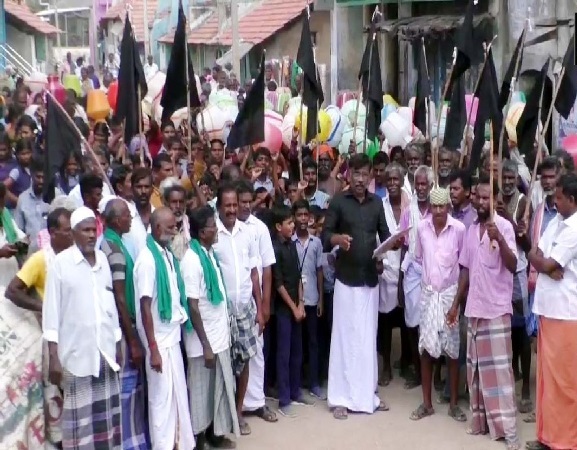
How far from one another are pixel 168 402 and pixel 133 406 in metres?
0.20

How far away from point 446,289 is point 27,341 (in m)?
2.68

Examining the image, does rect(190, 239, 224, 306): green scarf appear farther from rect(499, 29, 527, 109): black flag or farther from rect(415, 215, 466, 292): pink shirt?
rect(499, 29, 527, 109): black flag

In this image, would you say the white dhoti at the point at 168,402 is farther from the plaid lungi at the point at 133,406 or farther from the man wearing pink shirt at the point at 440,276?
the man wearing pink shirt at the point at 440,276

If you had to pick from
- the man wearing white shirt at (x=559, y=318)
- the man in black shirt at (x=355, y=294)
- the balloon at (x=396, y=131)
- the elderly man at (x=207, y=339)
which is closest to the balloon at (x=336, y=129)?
the balloon at (x=396, y=131)

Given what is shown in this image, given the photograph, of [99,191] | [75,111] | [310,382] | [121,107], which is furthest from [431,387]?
[75,111]

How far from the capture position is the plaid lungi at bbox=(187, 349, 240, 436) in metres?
5.57

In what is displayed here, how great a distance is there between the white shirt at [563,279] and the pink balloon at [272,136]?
154 inches

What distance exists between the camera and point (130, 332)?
16.8 ft

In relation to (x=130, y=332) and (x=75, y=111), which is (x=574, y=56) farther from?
(x=75, y=111)

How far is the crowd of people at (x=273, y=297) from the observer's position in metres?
4.98

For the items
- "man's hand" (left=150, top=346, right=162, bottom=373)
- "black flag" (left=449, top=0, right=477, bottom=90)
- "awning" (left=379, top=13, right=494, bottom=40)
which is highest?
"awning" (left=379, top=13, right=494, bottom=40)

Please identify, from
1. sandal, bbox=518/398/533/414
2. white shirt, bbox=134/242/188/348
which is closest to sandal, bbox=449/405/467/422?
sandal, bbox=518/398/533/414

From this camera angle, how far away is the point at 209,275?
217 inches

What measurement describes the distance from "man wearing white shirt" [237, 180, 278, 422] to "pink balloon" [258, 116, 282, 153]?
282 centimetres
